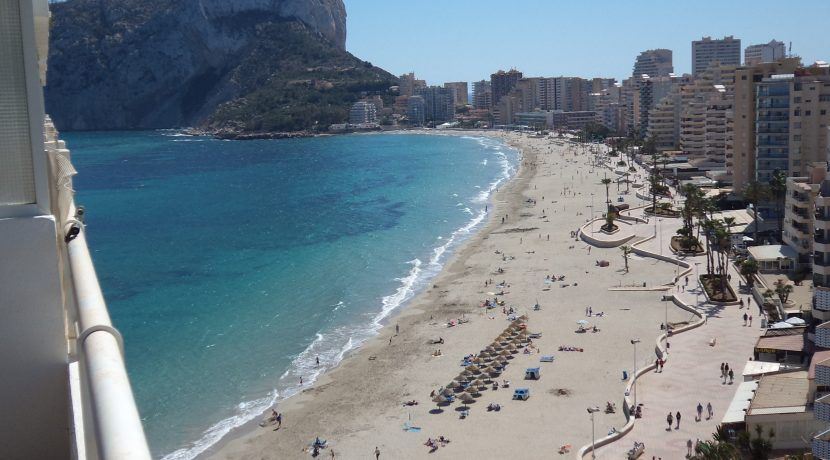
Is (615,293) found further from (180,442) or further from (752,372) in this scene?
(180,442)

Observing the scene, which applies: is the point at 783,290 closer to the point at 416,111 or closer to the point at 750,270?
the point at 750,270

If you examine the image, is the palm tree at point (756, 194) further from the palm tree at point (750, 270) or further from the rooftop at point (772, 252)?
the palm tree at point (750, 270)

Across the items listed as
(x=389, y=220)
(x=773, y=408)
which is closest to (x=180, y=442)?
(x=773, y=408)

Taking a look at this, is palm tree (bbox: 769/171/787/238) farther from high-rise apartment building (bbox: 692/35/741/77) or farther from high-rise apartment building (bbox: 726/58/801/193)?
high-rise apartment building (bbox: 692/35/741/77)

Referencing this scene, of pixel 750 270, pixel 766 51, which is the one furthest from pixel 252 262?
pixel 766 51

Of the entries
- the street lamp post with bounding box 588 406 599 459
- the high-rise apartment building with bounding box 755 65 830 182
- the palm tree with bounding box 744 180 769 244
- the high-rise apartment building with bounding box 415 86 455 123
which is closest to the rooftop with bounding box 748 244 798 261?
the palm tree with bounding box 744 180 769 244

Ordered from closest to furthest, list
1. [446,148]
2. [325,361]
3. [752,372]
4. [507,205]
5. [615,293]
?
[752,372] → [325,361] → [615,293] → [507,205] → [446,148]
